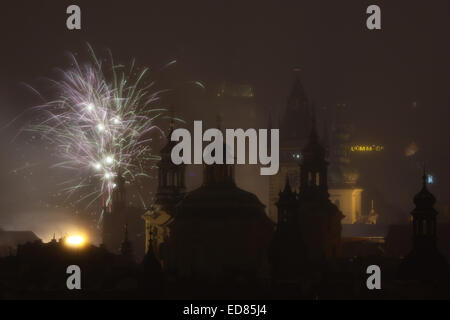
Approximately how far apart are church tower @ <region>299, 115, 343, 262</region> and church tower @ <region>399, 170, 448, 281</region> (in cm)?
1529

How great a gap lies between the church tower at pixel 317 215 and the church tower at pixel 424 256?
1529cm

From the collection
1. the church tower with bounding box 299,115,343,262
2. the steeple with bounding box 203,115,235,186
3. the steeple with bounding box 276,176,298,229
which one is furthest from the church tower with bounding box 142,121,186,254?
the steeple with bounding box 276,176,298,229

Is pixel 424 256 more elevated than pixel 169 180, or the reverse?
pixel 169 180

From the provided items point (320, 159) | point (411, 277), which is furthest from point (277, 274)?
point (320, 159)

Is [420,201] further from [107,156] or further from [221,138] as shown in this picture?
[107,156]

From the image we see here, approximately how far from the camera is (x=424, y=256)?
116 metres

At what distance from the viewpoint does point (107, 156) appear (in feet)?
493

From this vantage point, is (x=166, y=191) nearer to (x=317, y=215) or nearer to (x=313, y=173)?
(x=313, y=173)

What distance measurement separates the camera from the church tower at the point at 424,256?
115 meters

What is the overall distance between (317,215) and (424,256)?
760 inches

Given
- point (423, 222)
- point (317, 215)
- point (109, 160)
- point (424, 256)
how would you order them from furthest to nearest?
point (109, 160)
point (317, 215)
point (423, 222)
point (424, 256)

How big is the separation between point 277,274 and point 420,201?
1308 cm

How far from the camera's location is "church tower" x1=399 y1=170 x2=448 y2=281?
115 metres

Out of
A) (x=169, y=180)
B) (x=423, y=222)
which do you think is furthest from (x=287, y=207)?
(x=169, y=180)
